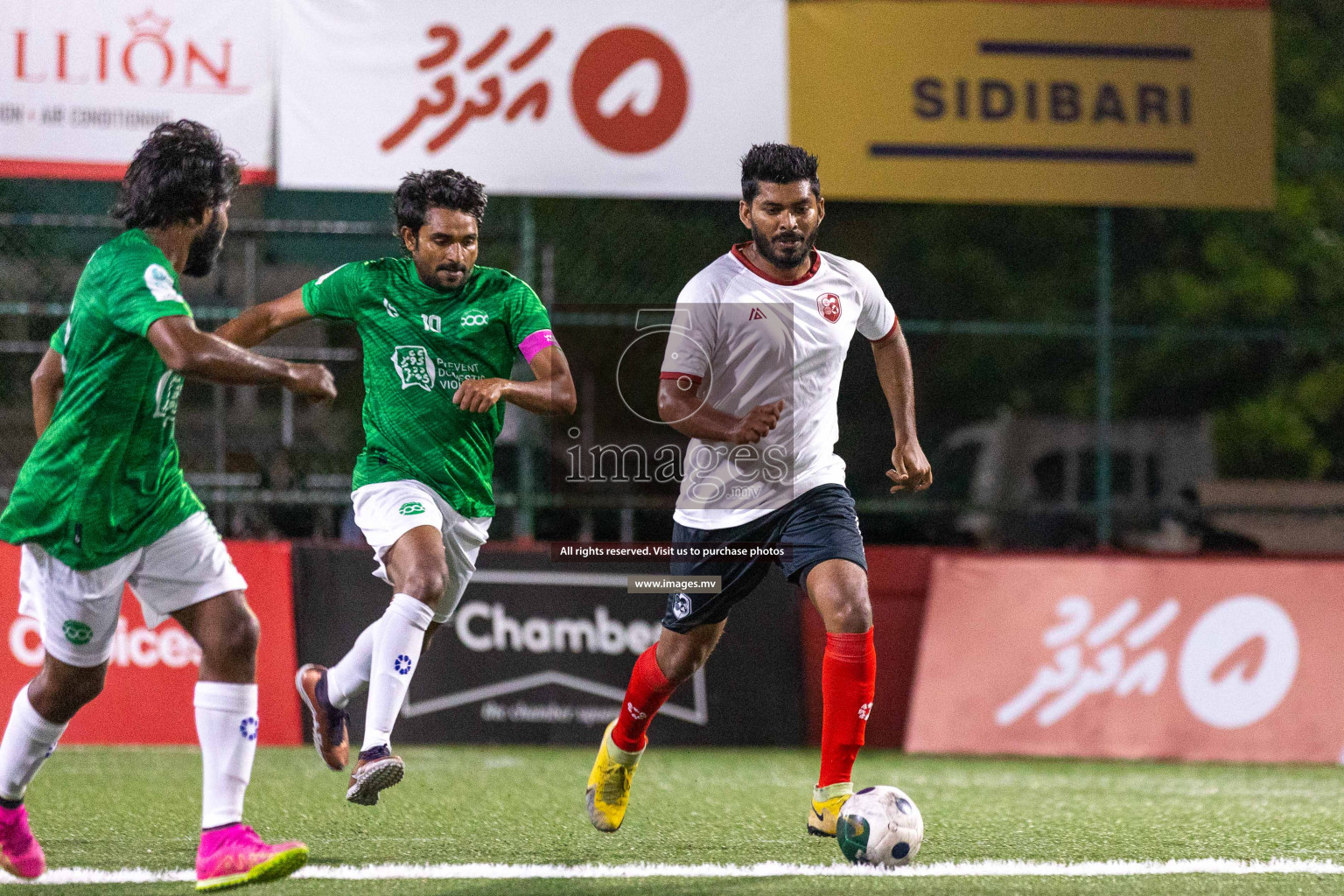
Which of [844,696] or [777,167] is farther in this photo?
[777,167]

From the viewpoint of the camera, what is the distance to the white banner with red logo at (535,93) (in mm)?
10727

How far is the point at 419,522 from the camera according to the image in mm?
5277

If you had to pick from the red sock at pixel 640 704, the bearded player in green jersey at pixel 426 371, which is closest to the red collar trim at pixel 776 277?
the bearded player in green jersey at pixel 426 371

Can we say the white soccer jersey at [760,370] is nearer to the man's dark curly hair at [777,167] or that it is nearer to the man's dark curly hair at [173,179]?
the man's dark curly hair at [777,167]

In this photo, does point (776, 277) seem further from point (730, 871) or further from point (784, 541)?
point (730, 871)

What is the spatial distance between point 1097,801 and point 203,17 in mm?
7850

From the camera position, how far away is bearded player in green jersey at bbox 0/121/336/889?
411cm

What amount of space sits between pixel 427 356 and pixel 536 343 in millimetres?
388

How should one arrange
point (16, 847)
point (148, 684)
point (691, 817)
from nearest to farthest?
point (16, 847) < point (691, 817) < point (148, 684)

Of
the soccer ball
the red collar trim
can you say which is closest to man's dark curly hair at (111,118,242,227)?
the red collar trim

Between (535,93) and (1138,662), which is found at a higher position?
(535,93)

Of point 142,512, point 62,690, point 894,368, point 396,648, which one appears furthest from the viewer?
point 894,368

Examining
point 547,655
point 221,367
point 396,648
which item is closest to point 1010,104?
point 547,655

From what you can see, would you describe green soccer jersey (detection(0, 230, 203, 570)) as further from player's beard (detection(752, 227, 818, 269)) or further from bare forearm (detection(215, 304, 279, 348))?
player's beard (detection(752, 227, 818, 269))
